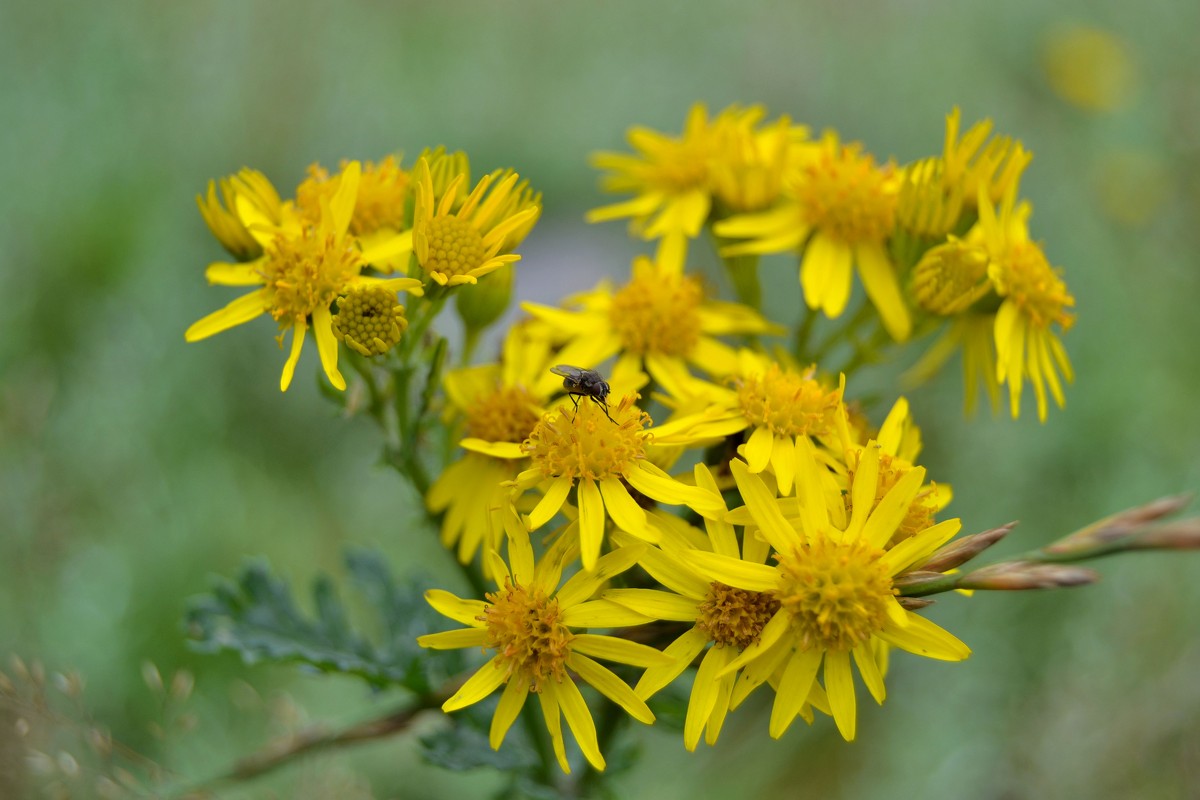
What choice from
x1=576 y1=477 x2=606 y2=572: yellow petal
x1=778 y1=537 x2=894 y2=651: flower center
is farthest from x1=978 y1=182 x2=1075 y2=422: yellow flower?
x1=576 y1=477 x2=606 y2=572: yellow petal

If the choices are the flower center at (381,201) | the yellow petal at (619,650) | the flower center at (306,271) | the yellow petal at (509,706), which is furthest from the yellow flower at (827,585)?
the flower center at (381,201)

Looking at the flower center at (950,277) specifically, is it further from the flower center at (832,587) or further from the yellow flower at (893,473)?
the flower center at (832,587)

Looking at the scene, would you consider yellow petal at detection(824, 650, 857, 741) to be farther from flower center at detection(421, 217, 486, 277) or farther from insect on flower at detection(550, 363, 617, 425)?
flower center at detection(421, 217, 486, 277)

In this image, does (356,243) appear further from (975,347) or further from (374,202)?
(975,347)

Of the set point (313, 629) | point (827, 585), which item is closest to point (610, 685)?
point (827, 585)

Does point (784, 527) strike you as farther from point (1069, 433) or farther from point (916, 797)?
point (1069, 433)

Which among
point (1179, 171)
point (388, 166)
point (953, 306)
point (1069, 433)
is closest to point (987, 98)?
point (1179, 171)
